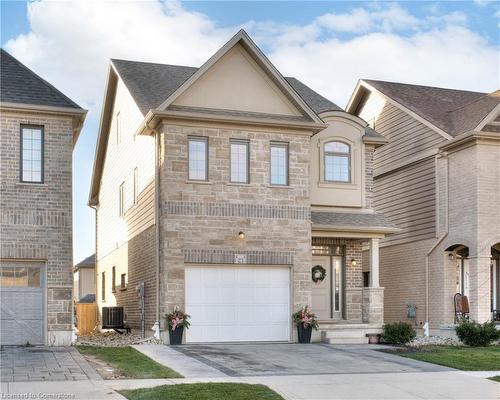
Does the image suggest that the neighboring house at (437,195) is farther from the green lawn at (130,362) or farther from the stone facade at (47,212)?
the stone facade at (47,212)

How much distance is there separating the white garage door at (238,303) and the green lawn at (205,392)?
8.39 m

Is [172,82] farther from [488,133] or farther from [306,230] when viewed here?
[488,133]

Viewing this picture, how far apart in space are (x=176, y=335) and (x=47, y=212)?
191 inches

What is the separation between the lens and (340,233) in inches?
992

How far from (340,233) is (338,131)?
3.38 metres

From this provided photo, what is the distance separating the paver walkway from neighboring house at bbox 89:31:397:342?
3.76 m

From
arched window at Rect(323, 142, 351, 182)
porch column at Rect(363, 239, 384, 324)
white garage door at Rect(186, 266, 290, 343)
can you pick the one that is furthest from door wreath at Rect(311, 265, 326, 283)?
arched window at Rect(323, 142, 351, 182)

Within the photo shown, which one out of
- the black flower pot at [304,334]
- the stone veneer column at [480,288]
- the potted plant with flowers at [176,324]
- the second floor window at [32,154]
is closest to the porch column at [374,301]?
the black flower pot at [304,334]

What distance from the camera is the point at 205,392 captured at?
43.9 ft

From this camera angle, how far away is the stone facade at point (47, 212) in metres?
21.1

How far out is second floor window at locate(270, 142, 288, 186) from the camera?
23875 millimetres

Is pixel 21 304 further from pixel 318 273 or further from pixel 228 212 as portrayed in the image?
pixel 318 273

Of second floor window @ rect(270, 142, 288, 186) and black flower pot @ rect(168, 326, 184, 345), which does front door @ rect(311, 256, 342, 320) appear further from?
black flower pot @ rect(168, 326, 184, 345)

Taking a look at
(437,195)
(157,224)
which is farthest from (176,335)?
(437,195)
